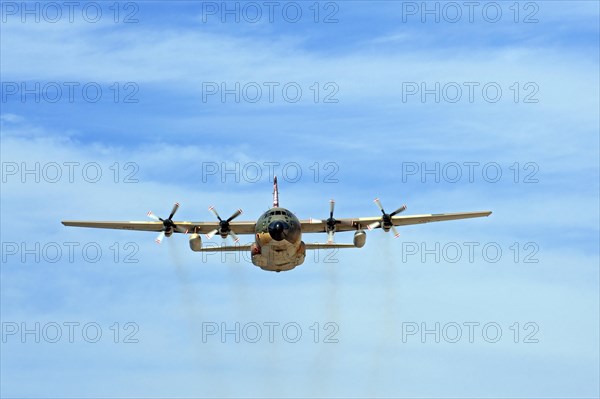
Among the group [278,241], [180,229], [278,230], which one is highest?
[180,229]

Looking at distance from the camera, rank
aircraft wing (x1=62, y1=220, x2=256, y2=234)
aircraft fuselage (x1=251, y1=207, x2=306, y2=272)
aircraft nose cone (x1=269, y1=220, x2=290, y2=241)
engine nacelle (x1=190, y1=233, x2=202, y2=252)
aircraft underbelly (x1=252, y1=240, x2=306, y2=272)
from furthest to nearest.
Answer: aircraft wing (x1=62, y1=220, x2=256, y2=234), engine nacelle (x1=190, y1=233, x2=202, y2=252), aircraft underbelly (x1=252, y1=240, x2=306, y2=272), aircraft fuselage (x1=251, y1=207, x2=306, y2=272), aircraft nose cone (x1=269, y1=220, x2=290, y2=241)

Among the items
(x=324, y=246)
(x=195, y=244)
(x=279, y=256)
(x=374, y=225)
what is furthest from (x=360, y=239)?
(x=195, y=244)

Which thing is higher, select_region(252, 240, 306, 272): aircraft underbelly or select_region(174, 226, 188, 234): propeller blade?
select_region(174, 226, 188, 234): propeller blade

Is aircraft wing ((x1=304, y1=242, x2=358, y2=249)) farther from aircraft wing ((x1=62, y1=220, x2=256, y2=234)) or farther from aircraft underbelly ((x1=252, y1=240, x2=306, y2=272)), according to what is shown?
aircraft wing ((x1=62, y1=220, x2=256, y2=234))

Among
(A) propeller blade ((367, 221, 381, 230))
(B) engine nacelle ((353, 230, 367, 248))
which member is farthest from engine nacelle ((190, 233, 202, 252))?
(A) propeller blade ((367, 221, 381, 230))

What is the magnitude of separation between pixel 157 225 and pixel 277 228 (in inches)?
488

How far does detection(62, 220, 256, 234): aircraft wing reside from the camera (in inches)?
3150

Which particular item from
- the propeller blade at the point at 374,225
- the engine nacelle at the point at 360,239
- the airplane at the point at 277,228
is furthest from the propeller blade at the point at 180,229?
the propeller blade at the point at 374,225

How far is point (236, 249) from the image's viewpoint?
Answer: 249ft

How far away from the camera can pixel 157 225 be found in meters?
80.9

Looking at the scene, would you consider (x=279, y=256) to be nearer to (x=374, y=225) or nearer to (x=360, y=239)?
(x=360, y=239)

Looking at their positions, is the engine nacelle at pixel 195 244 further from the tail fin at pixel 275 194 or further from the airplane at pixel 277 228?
the tail fin at pixel 275 194

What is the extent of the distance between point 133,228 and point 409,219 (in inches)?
806

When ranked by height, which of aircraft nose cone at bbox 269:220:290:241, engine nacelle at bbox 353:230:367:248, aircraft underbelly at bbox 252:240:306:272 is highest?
aircraft nose cone at bbox 269:220:290:241
